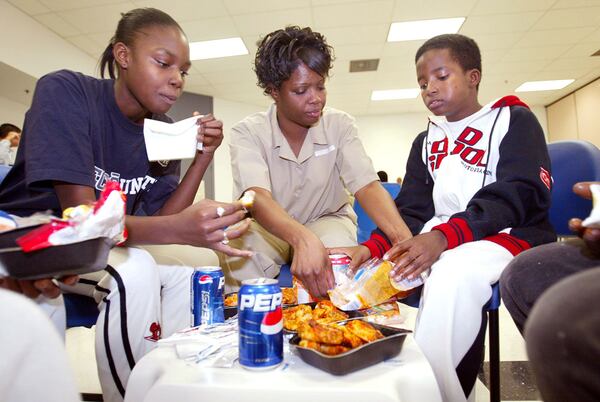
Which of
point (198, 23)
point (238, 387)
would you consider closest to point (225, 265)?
point (238, 387)

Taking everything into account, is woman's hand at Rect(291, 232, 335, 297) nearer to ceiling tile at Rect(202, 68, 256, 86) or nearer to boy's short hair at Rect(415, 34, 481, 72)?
boy's short hair at Rect(415, 34, 481, 72)

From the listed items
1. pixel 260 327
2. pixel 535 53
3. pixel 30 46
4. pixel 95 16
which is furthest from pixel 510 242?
pixel 535 53

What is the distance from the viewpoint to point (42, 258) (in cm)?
65

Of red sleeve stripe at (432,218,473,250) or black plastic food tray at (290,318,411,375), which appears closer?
black plastic food tray at (290,318,411,375)

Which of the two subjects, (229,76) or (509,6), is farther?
(229,76)

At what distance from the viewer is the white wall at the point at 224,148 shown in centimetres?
700

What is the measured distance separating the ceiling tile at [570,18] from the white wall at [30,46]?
17.8 feet

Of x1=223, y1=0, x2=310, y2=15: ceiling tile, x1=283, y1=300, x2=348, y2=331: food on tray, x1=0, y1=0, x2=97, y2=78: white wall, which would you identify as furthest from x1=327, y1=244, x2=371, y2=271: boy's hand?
x1=0, y1=0, x2=97, y2=78: white wall

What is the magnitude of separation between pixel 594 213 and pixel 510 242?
484 mm

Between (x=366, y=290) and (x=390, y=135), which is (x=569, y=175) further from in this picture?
(x=390, y=135)

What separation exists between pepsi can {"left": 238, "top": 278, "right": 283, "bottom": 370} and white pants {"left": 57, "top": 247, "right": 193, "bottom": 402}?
415mm

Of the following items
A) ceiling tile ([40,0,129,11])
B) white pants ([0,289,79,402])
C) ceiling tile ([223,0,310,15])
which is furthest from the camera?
ceiling tile ([223,0,310,15])

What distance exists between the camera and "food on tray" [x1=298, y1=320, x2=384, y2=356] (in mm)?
734

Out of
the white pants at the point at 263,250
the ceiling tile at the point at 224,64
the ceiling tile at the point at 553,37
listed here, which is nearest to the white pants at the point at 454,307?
the white pants at the point at 263,250
